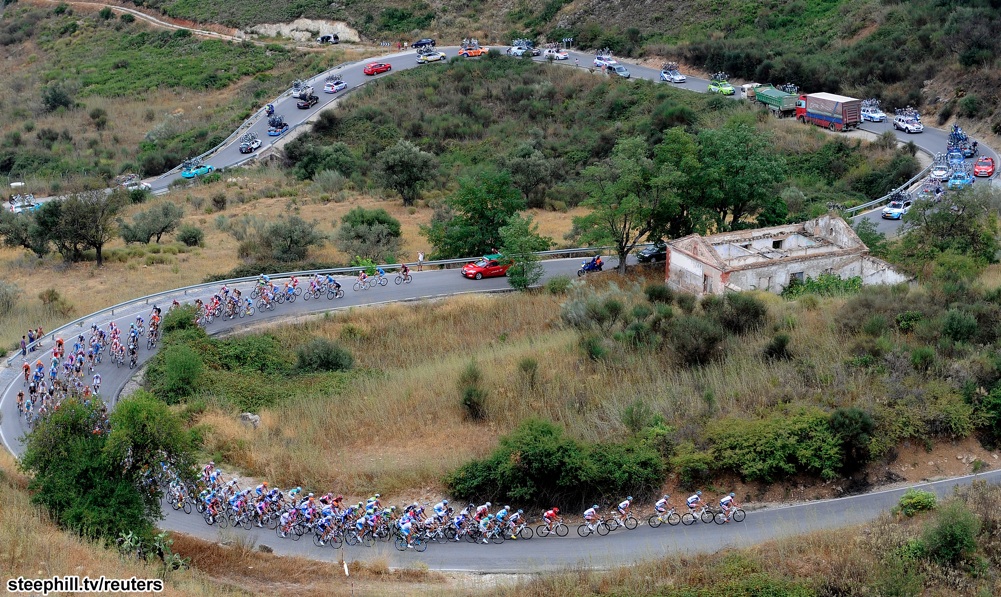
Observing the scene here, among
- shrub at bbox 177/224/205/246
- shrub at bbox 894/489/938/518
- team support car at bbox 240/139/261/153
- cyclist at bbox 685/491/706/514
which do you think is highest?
shrub at bbox 894/489/938/518

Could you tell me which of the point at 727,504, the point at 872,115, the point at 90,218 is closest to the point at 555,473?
the point at 727,504

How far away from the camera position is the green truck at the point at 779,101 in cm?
6838

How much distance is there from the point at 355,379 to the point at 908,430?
17.8 meters

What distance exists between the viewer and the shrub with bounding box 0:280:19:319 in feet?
130

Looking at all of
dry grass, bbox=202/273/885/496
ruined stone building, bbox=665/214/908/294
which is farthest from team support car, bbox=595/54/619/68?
dry grass, bbox=202/273/885/496

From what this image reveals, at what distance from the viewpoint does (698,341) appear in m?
32.1

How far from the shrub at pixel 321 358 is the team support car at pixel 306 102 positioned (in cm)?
4761

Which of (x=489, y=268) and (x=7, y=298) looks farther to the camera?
(x=489, y=268)

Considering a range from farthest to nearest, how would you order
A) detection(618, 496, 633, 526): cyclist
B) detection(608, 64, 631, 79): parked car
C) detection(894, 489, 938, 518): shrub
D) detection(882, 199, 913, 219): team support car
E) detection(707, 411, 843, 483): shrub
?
detection(608, 64, 631, 79): parked car → detection(882, 199, 913, 219): team support car → detection(707, 411, 843, 483): shrub → detection(618, 496, 633, 526): cyclist → detection(894, 489, 938, 518): shrub

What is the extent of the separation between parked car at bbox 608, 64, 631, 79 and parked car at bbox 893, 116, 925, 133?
22.0m

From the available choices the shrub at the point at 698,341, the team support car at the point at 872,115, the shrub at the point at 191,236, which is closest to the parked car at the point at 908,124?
the team support car at the point at 872,115

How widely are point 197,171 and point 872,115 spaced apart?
48140mm

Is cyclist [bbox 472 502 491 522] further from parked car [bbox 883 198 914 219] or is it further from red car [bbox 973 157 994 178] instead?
red car [bbox 973 157 994 178]

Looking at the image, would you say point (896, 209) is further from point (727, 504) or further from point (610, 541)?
point (610, 541)
